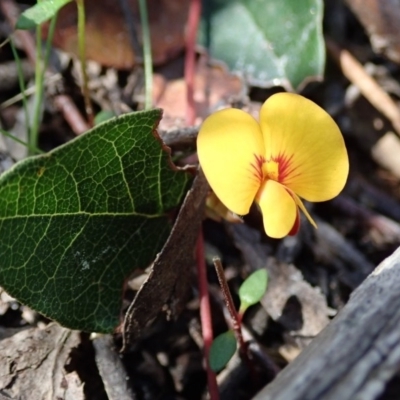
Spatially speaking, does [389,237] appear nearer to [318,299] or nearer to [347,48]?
[318,299]

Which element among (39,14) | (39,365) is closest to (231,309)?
(39,365)

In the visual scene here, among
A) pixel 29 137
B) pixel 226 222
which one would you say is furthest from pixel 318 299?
pixel 29 137

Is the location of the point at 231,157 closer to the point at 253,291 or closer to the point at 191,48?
the point at 253,291

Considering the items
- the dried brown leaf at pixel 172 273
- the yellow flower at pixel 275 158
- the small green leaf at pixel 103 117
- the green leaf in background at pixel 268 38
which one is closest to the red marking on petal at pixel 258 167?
the yellow flower at pixel 275 158

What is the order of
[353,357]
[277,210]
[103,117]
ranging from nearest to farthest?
[353,357] → [277,210] → [103,117]

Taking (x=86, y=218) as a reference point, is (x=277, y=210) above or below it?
below

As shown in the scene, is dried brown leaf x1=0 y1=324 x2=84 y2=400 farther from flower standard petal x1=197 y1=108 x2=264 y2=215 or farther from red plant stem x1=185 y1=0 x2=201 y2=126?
red plant stem x1=185 y1=0 x2=201 y2=126

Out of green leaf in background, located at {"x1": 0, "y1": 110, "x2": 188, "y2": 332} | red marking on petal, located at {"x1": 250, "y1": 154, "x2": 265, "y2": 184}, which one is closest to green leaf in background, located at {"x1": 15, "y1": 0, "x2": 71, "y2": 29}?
green leaf in background, located at {"x1": 0, "y1": 110, "x2": 188, "y2": 332}

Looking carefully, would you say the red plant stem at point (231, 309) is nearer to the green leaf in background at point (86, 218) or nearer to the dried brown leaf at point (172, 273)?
the dried brown leaf at point (172, 273)
